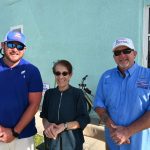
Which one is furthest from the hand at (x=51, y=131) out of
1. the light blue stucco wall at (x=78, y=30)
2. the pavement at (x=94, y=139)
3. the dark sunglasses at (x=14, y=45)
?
the light blue stucco wall at (x=78, y=30)

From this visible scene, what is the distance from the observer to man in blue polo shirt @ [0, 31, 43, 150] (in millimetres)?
3461

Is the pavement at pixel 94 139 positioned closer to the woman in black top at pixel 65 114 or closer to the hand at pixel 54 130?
the woman in black top at pixel 65 114

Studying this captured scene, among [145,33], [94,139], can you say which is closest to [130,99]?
[94,139]

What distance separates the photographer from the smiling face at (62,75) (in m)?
3.44

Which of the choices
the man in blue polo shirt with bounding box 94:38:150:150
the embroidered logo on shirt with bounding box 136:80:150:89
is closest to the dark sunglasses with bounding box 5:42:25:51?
the man in blue polo shirt with bounding box 94:38:150:150

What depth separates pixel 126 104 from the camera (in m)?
3.21

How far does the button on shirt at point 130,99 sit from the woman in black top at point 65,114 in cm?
35

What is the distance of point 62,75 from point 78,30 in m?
4.90

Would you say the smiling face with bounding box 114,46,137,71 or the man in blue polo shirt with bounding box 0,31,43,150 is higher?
the smiling face with bounding box 114,46,137,71

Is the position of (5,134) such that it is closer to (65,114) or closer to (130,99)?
(65,114)

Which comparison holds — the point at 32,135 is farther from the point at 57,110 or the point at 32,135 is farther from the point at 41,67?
the point at 41,67

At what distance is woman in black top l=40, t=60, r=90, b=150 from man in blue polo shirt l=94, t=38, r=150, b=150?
0.27m

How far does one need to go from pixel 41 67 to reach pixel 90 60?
2294 millimetres

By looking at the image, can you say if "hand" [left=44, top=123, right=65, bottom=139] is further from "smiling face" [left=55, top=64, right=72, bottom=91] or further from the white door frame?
the white door frame
